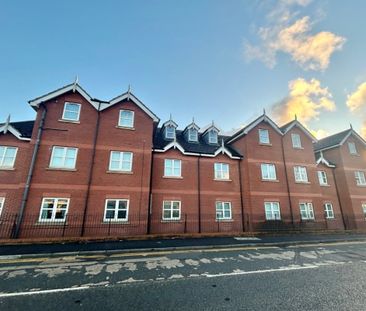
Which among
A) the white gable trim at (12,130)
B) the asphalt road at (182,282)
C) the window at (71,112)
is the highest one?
the window at (71,112)

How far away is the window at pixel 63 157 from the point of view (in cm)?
1440

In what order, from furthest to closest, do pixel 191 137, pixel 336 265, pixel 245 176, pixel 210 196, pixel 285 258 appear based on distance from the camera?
1. pixel 191 137
2. pixel 245 176
3. pixel 210 196
4. pixel 285 258
5. pixel 336 265

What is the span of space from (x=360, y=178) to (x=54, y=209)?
99.9 ft

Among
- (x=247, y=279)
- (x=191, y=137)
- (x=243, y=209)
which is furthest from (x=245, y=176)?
(x=247, y=279)

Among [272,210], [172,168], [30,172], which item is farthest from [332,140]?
[30,172]

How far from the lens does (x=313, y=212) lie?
19.6 metres

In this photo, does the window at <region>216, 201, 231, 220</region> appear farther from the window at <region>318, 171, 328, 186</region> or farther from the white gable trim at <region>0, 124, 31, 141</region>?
the white gable trim at <region>0, 124, 31, 141</region>

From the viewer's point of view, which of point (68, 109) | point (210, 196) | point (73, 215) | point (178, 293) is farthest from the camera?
point (210, 196)

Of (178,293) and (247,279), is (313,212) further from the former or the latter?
(178,293)

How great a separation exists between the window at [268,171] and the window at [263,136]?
253cm

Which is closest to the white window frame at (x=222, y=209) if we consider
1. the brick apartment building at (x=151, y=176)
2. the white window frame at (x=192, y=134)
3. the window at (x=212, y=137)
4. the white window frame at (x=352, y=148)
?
the brick apartment building at (x=151, y=176)

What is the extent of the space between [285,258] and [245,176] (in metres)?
10.5

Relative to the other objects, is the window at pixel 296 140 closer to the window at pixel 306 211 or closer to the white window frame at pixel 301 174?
the white window frame at pixel 301 174

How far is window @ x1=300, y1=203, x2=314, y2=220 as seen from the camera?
63.1 ft
